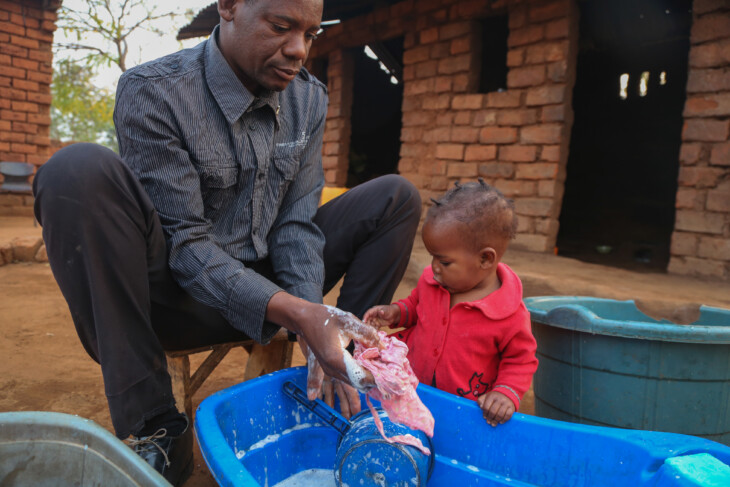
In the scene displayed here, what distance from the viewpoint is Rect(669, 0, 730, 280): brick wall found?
3533mm

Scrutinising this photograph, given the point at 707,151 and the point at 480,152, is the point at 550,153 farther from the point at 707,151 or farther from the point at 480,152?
the point at 707,151

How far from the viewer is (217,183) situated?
1.48m

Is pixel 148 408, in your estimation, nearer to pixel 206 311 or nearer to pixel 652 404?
pixel 206 311

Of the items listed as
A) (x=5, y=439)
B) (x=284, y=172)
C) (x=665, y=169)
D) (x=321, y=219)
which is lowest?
(x=5, y=439)

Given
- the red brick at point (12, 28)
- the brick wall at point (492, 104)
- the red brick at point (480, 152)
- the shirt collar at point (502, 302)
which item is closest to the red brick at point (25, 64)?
the red brick at point (12, 28)

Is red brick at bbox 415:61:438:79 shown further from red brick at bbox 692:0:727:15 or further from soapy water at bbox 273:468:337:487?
soapy water at bbox 273:468:337:487

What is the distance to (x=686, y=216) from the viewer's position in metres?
3.74

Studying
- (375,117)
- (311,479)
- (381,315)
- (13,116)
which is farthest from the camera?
(375,117)

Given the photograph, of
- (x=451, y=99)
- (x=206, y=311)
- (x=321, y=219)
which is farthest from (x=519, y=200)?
(x=206, y=311)

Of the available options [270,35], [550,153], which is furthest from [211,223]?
[550,153]

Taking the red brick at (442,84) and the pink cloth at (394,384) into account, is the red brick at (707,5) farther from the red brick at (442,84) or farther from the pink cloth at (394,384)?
the pink cloth at (394,384)

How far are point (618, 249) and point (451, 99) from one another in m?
3.53

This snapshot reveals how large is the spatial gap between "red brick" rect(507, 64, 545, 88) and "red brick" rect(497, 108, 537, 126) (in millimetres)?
211

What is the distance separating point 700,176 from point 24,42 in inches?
304
